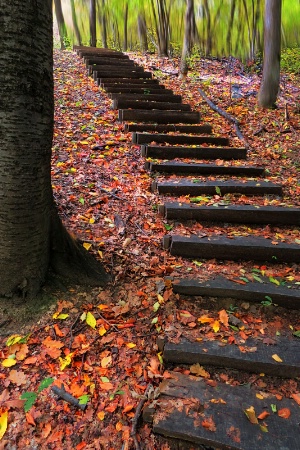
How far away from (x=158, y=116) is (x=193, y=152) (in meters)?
1.73

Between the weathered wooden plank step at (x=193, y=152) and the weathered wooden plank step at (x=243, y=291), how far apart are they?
10.3 ft

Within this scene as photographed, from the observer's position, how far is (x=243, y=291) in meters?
3.06

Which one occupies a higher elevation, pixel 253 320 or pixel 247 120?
pixel 247 120

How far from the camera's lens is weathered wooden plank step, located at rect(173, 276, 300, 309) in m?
3.02

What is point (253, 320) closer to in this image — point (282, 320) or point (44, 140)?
point (282, 320)

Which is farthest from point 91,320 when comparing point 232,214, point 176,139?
point 176,139

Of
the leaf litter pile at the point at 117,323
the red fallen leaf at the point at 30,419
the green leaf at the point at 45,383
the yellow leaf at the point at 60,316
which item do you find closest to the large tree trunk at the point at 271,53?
the leaf litter pile at the point at 117,323

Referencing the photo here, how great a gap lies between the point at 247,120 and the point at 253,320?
21.6ft

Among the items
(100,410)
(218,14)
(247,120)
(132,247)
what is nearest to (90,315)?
(100,410)

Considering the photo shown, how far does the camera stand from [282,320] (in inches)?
116

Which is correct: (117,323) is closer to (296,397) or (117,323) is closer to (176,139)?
(296,397)

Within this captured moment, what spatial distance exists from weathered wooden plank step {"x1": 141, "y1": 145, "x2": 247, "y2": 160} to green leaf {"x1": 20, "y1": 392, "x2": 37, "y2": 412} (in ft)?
14.0

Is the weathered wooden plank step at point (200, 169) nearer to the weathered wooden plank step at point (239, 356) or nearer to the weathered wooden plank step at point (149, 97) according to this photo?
the weathered wooden plank step at point (239, 356)

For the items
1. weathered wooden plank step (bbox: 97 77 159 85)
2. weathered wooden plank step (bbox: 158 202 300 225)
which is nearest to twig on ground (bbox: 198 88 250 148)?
weathered wooden plank step (bbox: 97 77 159 85)
